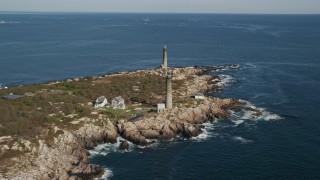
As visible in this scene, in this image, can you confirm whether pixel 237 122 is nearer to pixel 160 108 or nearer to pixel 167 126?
pixel 167 126

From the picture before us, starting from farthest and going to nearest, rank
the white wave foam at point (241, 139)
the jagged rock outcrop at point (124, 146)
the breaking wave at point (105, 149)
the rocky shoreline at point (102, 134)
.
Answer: the white wave foam at point (241, 139) → the jagged rock outcrop at point (124, 146) → the breaking wave at point (105, 149) → the rocky shoreline at point (102, 134)

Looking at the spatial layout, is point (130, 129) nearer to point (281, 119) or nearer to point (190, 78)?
point (281, 119)

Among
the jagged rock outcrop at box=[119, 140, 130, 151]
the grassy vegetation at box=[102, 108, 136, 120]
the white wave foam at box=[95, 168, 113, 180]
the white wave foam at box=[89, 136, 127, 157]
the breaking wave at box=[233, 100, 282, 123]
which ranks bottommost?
the white wave foam at box=[95, 168, 113, 180]

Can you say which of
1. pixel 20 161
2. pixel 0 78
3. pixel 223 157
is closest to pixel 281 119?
pixel 223 157

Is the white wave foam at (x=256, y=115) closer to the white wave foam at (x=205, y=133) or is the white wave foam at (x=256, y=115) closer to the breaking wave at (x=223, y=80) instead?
the white wave foam at (x=205, y=133)

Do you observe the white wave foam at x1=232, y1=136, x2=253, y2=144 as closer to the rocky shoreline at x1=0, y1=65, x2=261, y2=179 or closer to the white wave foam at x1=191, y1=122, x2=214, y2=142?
the white wave foam at x1=191, y1=122, x2=214, y2=142

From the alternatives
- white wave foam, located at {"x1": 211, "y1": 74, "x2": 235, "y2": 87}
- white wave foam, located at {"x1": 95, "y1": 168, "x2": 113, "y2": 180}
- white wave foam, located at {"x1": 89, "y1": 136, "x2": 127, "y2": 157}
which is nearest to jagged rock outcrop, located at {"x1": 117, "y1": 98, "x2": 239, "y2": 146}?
white wave foam, located at {"x1": 89, "y1": 136, "x2": 127, "y2": 157}

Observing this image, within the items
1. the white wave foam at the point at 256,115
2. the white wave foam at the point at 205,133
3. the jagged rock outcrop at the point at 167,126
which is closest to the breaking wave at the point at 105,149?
the jagged rock outcrop at the point at 167,126

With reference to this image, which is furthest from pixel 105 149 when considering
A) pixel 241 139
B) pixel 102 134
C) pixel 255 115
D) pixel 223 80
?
pixel 223 80
